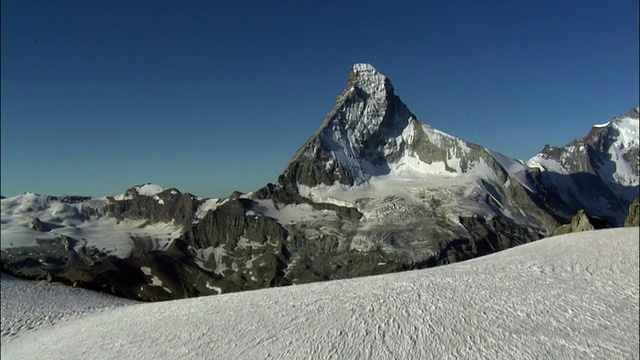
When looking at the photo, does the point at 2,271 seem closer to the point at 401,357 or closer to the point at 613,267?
the point at 401,357

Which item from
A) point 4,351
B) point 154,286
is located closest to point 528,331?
point 4,351

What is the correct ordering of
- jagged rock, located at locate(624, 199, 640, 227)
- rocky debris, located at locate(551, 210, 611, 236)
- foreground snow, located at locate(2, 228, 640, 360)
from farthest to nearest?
jagged rock, located at locate(624, 199, 640, 227)
rocky debris, located at locate(551, 210, 611, 236)
foreground snow, located at locate(2, 228, 640, 360)

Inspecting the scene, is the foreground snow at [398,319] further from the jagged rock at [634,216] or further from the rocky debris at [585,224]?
the jagged rock at [634,216]

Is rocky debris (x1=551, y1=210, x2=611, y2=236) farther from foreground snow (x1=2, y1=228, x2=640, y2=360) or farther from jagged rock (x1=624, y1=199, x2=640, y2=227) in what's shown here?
foreground snow (x1=2, y1=228, x2=640, y2=360)

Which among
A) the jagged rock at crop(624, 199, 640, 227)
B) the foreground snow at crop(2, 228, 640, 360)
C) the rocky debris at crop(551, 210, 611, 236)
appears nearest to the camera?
the foreground snow at crop(2, 228, 640, 360)

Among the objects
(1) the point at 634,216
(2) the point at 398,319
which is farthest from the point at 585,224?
(2) the point at 398,319

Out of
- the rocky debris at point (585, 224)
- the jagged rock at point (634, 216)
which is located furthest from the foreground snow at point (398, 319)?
the jagged rock at point (634, 216)

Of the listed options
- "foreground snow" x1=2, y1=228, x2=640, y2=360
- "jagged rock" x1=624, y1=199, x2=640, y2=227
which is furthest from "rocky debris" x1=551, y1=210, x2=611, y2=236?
"foreground snow" x1=2, y1=228, x2=640, y2=360

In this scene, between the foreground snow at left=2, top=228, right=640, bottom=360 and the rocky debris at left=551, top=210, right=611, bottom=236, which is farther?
the rocky debris at left=551, top=210, right=611, bottom=236
